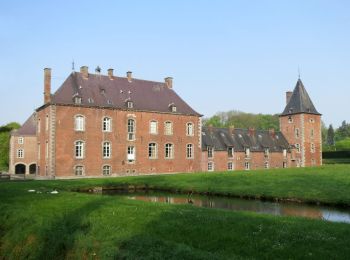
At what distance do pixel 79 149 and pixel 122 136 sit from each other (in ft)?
13.3

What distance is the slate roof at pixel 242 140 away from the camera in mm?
42125

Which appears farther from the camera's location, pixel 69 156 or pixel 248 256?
pixel 69 156

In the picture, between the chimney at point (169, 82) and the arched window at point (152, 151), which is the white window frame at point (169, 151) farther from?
the chimney at point (169, 82)

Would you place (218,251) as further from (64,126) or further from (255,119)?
(255,119)

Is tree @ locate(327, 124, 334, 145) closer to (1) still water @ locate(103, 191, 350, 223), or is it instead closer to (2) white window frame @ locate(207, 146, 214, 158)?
(2) white window frame @ locate(207, 146, 214, 158)

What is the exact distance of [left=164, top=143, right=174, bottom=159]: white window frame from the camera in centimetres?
3678

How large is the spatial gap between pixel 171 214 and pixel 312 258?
4.50 meters

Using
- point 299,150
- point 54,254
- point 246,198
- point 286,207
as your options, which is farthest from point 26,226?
point 299,150

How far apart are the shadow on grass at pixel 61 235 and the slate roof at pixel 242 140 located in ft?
104

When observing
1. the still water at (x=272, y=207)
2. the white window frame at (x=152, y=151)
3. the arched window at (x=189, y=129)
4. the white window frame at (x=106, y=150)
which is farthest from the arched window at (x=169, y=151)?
the still water at (x=272, y=207)

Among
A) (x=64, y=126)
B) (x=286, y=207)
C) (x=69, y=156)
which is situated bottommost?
(x=286, y=207)

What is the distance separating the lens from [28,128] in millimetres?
45906

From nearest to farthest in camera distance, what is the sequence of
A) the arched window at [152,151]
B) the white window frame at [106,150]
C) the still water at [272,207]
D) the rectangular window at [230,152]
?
the still water at [272,207]
the white window frame at [106,150]
the arched window at [152,151]
the rectangular window at [230,152]

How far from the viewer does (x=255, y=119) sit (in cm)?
7838
